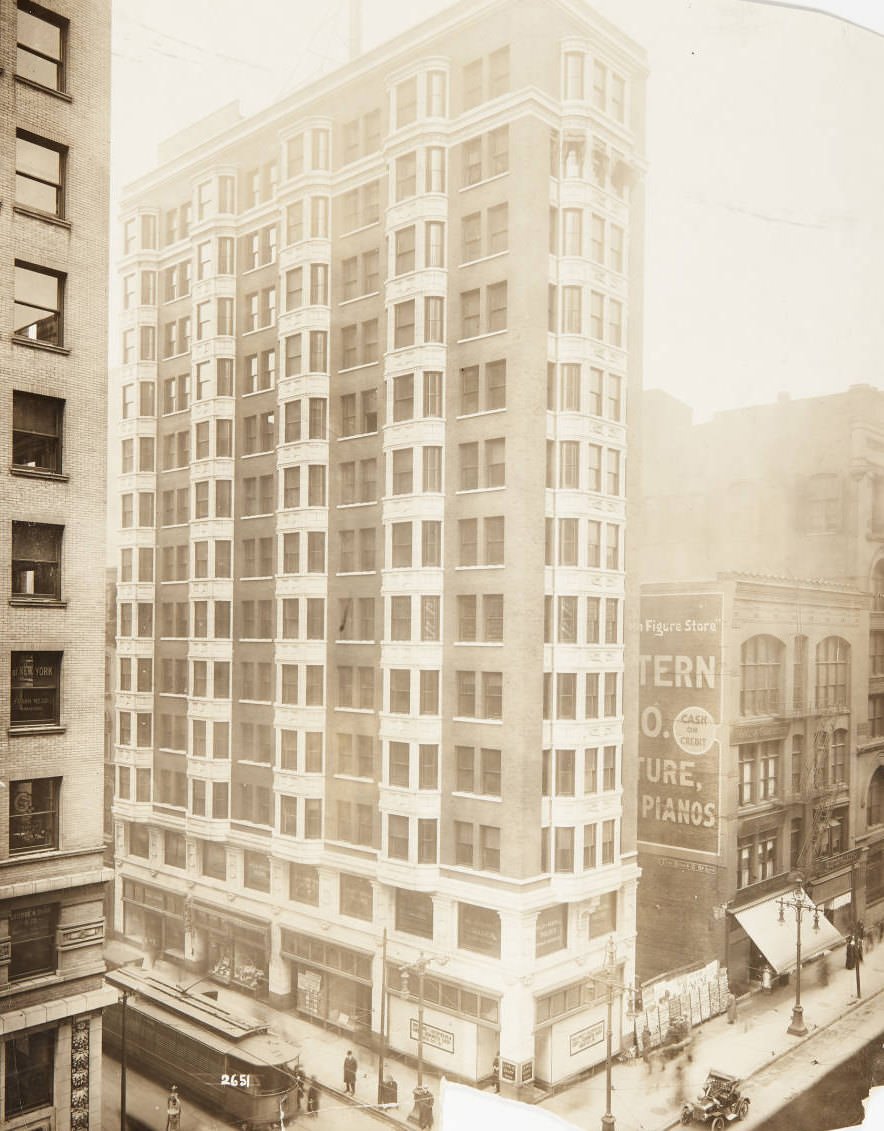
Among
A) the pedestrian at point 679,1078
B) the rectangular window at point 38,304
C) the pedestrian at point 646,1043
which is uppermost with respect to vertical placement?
the rectangular window at point 38,304

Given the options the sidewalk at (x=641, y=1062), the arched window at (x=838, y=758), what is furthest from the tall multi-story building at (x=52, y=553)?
the arched window at (x=838, y=758)

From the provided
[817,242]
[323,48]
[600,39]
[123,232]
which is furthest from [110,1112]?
[817,242]

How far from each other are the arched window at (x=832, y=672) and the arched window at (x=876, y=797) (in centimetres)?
169

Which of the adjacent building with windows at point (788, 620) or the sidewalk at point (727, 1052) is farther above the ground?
the adjacent building with windows at point (788, 620)

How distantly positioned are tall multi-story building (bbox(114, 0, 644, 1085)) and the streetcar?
704mm

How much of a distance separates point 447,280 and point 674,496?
4473mm

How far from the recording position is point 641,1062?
1265 cm

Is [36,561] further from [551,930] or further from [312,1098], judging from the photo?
[551,930]

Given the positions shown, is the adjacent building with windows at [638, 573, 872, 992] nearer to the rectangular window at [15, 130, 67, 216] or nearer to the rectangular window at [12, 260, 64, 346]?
the rectangular window at [12, 260, 64, 346]

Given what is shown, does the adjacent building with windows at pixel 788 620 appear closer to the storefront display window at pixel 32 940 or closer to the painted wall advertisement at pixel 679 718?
the painted wall advertisement at pixel 679 718

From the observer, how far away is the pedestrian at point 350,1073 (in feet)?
35.2

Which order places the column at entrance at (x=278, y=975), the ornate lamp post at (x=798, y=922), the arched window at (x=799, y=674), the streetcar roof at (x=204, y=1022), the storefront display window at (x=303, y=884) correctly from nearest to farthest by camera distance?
the streetcar roof at (x=204, y=1022) → the column at entrance at (x=278, y=975) → the storefront display window at (x=303, y=884) → the ornate lamp post at (x=798, y=922) → the arched window at (x=799, y=674)

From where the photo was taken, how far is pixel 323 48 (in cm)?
1116

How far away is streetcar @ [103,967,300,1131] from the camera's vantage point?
9.95 m
